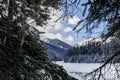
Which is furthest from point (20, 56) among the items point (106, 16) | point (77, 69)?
point (77, 69)

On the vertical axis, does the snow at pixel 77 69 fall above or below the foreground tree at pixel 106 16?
below

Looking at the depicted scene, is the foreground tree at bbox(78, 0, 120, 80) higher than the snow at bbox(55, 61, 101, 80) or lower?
higher

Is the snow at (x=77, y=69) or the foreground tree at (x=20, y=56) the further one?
the snow at (x=77, y=69)

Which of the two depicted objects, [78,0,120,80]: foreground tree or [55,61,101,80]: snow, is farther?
[55,61,101,80]: snow

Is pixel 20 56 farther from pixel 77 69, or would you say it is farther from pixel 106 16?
pixel 77 69

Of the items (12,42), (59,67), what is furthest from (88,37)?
(12,42)

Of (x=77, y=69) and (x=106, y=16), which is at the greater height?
(x=106, y=16)

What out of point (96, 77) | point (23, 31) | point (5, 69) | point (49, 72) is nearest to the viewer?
point (23, 31)

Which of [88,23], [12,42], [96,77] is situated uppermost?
[88,23]

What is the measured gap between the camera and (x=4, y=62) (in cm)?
302

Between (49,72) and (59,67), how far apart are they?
22 cm

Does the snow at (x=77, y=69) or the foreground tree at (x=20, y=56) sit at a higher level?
the foreground tree at (x=20, y=56)

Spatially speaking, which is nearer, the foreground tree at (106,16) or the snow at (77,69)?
the foreground tree at (106,16)

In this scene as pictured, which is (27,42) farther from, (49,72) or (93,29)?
(93,29)
